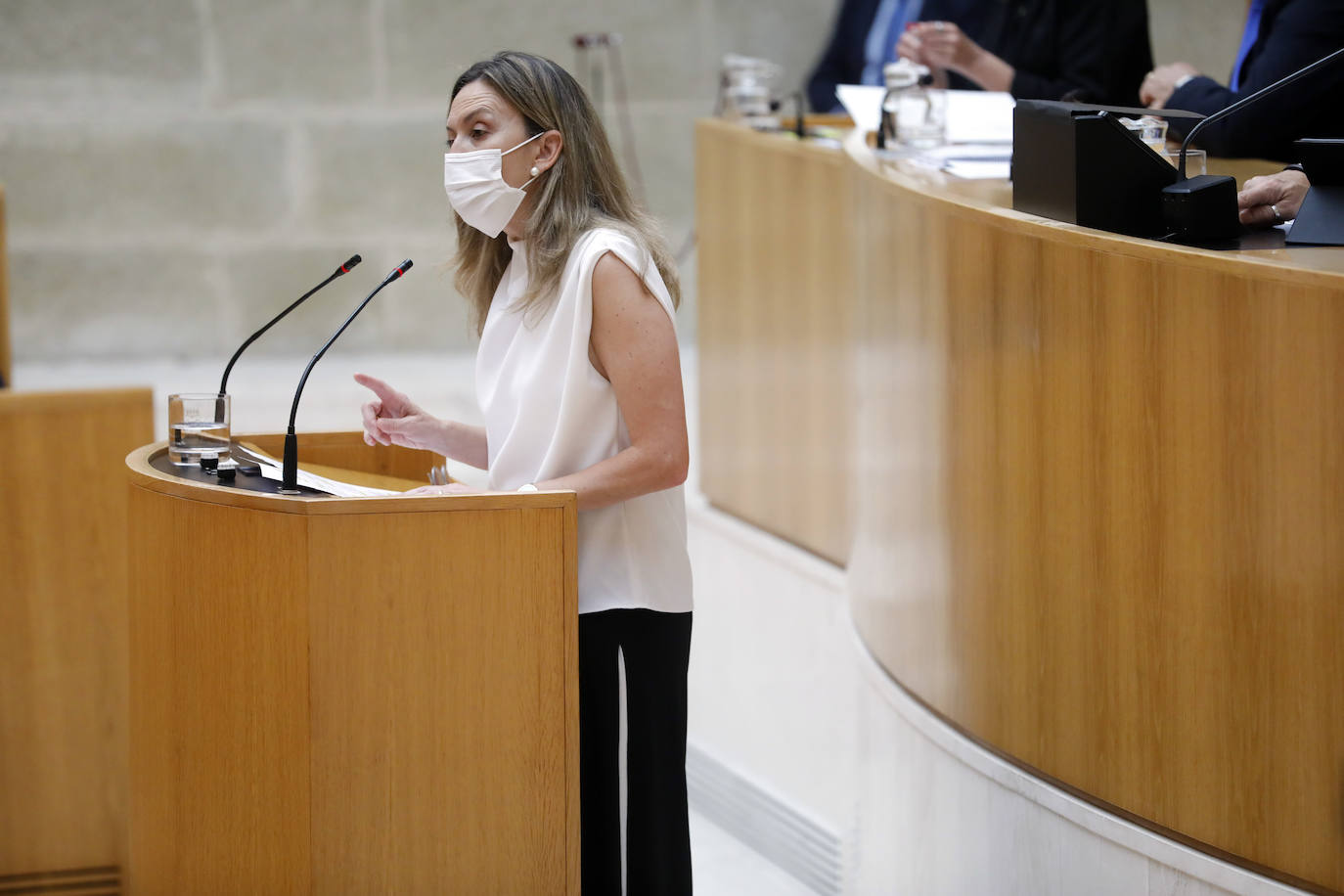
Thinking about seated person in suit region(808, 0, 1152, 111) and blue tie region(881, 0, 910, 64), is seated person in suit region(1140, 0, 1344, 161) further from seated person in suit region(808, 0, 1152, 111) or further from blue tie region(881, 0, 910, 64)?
blue tie region(881, 0, 910, 64)

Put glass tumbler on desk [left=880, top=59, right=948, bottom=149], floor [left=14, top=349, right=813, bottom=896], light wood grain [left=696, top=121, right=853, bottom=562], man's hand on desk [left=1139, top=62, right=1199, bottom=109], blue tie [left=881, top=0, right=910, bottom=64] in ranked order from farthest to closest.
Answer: floor [left=14, top=349, right=813, bottom=896]
blue tie [left=881, top=0, right=910, bottom=64]
light wood grain [left=696, top=121, right=853, bottom=562]
glass tumbler on desk [left=880, top=59, right=948, bottom=149]
man's hand on desk [left=1139, top=62, right=1199, bottom=109]

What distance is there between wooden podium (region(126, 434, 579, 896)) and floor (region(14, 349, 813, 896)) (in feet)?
7.52

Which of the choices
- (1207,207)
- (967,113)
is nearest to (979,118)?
(967,113)

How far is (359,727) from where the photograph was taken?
1.59 m

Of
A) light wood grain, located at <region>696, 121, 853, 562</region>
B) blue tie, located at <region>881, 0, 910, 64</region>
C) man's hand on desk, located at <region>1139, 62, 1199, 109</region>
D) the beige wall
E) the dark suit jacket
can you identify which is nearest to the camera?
the dark suit jacket

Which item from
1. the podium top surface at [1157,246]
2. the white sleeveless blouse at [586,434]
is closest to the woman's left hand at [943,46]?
the podium top surface at [1157,246]

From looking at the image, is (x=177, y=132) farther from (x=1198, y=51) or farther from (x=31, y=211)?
(x=1198, y=51)

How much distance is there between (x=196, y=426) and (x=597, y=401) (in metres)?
0.50

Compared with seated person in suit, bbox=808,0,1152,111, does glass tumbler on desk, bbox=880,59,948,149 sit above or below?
below

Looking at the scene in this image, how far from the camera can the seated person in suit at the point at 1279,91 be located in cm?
231

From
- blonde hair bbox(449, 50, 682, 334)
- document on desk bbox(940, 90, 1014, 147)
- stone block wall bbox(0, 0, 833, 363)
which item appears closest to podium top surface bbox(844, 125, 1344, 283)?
blonde hair bbox(449, 50, 682, 334)

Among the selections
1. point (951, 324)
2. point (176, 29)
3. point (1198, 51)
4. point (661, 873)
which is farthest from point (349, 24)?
point (661, 873)

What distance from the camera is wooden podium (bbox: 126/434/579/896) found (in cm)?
157

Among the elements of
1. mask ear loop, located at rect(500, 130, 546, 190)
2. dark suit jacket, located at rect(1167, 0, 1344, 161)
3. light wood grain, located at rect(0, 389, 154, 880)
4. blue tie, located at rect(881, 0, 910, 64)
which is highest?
blue tie, located at rect(881, 0, 910, 64)
